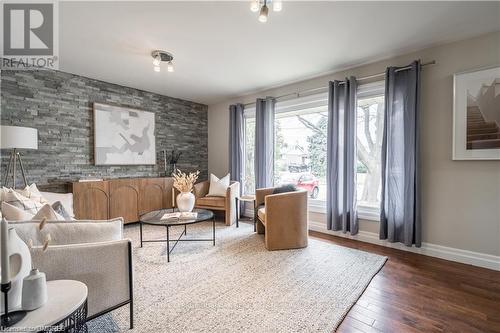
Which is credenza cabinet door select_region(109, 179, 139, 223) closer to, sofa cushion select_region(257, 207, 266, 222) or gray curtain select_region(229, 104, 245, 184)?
gray curtain select_region(229, 104, 245, 184)

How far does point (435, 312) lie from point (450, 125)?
2004 mm

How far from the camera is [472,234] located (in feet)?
8.28

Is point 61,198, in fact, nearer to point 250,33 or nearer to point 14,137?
point 14,137

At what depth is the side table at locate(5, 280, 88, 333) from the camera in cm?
91

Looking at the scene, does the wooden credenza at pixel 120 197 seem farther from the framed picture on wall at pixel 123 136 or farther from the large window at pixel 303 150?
the large window at pixel 303 150

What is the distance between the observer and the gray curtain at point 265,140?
421 cm

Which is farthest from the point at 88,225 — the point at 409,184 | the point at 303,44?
the point at 409,184

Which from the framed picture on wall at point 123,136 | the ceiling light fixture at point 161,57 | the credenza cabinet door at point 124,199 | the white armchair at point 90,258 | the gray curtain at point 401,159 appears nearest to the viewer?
the white armchair at point 90,258

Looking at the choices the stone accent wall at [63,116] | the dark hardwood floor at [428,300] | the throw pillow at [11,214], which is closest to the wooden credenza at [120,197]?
the stone accent wall at [63,116]

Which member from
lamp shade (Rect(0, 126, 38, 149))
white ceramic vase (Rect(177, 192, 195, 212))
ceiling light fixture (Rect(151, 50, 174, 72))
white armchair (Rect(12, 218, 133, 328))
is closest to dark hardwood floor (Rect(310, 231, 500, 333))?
white armchair (Rect(12, 218, 133, 328))

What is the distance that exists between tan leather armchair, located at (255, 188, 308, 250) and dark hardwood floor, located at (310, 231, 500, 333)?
3.18 ft

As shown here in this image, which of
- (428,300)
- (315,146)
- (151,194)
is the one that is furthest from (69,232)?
(315,146)

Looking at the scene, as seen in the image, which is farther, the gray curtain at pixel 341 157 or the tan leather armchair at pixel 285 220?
the gray curtain at pixel 341 157

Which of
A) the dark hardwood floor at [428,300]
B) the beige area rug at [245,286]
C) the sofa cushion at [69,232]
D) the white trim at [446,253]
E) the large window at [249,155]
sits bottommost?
the dark hardwood floor at [428,300]
